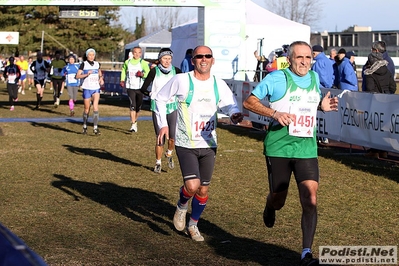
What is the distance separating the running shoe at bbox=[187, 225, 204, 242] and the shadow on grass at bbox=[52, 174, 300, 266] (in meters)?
0.10

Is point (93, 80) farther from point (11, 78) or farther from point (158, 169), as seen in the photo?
point (11, 78)

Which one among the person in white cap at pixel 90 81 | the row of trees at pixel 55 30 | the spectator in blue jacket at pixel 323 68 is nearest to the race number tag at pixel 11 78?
the person in white cap at pixel 90 81

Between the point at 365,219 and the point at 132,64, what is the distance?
10450 mm

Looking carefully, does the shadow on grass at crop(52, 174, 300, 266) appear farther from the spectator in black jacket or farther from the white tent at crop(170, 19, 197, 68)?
the white tent at crop(170, 19, 197, 68)

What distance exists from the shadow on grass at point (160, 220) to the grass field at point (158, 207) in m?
0.01

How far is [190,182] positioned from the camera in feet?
24.2

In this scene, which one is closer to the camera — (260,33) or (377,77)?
(377,77)

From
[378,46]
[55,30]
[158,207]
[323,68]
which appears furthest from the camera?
[55,30]

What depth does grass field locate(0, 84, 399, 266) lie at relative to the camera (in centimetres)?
712

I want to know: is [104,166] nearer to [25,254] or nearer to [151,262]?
[151,262]

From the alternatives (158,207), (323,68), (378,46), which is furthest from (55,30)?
(158,207)

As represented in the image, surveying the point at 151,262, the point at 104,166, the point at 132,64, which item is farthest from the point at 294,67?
the point at 132,64

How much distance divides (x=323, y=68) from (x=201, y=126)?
29.7 feet

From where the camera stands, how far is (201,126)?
759cm
